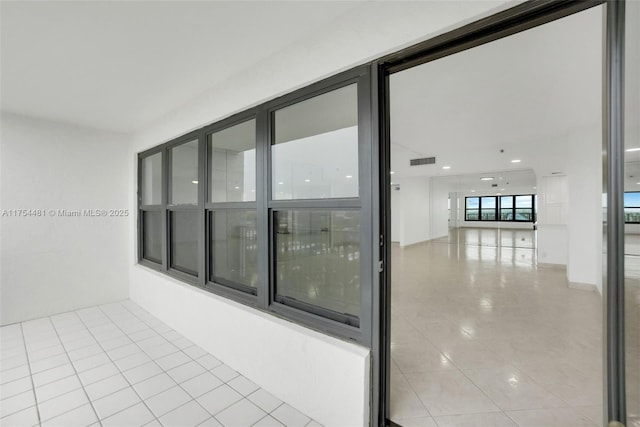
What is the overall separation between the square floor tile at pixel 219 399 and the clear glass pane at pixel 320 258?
0.88 m

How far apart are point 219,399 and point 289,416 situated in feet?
2.00

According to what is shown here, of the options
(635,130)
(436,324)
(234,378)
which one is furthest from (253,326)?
(635,130)

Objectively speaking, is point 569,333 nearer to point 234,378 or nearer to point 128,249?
point 234,378

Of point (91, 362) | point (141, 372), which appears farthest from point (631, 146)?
point (91, 362)

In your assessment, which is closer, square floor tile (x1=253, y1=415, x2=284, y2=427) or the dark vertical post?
the dark vertical post

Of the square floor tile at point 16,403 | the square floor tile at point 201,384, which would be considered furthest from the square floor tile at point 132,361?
the square floor tile at point 201,384

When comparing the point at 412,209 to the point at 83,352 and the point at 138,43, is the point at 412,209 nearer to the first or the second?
the point at 138,43

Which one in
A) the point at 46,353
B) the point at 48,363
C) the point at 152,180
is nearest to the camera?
the point at 48,363

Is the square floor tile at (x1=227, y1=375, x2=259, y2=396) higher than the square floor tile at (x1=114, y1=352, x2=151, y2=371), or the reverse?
the square floor tile at (x1=114, y1=352, x2=151, y2=371)

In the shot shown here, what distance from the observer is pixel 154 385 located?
223cm

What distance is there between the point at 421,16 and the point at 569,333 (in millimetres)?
3774

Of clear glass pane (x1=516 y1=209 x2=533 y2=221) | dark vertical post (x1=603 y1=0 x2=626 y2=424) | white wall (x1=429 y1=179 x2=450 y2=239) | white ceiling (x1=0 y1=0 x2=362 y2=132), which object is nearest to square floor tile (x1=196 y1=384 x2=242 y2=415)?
dark vertical post (x1=603 y1=0 x2=626 y2=424)

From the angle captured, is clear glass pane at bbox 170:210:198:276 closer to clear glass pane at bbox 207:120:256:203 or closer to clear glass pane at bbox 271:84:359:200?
clear glass pane at bbox 207:120:256:203

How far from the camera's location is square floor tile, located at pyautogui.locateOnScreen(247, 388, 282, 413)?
1979mm
